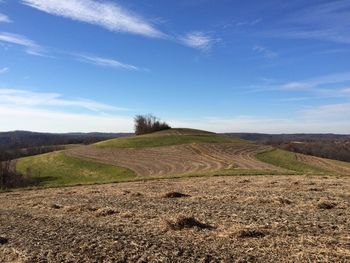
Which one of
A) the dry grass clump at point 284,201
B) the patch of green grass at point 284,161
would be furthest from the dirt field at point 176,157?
the dry grass clump at point 284,201

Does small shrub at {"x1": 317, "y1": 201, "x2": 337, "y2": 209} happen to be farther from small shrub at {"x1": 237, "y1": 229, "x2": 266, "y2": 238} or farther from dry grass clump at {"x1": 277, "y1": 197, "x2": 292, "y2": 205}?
small shrub at {"x1": 237, "y1": 229, "x2": 266, "y2": 238}

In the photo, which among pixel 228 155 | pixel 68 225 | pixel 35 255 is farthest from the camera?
pixel 228 155

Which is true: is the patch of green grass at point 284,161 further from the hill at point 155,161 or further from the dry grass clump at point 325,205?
the dry grass clump at point 325,205

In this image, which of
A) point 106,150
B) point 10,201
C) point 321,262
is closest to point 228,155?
point 106,150

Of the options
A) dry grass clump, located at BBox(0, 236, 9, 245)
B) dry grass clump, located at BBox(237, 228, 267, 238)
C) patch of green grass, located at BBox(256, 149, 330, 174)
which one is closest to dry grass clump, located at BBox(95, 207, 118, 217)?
Answer: dry grass clump, located at BBox(0, 236, 9, 245)

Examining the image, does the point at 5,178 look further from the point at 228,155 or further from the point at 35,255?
the point at 35,255

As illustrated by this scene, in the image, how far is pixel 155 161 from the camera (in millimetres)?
72000

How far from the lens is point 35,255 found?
982 cm

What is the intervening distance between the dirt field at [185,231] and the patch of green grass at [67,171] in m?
43.1

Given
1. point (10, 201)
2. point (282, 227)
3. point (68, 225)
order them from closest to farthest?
point (282, 227)
point (68, 225)
point (10, 201)

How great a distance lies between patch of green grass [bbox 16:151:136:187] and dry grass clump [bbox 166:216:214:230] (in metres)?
47.0

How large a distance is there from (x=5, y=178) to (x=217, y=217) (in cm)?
5081

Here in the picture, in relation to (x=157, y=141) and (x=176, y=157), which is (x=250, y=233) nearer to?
(x=176, y=157)

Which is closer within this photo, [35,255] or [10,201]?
[35,255]
